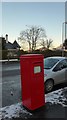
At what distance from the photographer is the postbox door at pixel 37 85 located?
5.52m

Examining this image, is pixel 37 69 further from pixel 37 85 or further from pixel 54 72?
pixel 54 72

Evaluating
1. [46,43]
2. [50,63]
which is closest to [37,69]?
[50,63]

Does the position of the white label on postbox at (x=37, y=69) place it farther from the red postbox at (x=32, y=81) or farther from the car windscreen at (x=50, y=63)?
the car windscreen at (x=50, y=63)

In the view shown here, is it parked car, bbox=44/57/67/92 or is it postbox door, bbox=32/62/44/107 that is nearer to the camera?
postbox door, bbox=32/62/44/107

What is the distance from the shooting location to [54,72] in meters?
9.03

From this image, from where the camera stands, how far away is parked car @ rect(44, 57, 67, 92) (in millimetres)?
8727

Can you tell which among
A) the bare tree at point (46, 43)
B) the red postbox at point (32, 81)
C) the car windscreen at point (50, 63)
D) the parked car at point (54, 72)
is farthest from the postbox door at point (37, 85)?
the bare tree at point (46, 43)

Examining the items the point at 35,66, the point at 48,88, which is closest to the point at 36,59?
the point at 35,66

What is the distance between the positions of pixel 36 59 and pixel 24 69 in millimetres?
422

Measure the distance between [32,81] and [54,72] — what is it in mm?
3711

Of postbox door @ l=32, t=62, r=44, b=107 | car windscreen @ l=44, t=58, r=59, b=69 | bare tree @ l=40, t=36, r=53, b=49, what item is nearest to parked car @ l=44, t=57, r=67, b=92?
car windscreen @ l=44, t=58, r=59, b=69

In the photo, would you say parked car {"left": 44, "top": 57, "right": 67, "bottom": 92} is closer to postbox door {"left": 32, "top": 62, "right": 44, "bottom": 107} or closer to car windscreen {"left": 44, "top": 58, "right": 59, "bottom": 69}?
car windscreen {"left": 44, "top": 58, "right": 59, "bottom": 69}

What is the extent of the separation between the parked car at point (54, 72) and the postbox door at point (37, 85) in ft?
9.27

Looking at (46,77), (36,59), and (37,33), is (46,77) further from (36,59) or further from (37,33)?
(37,33)
